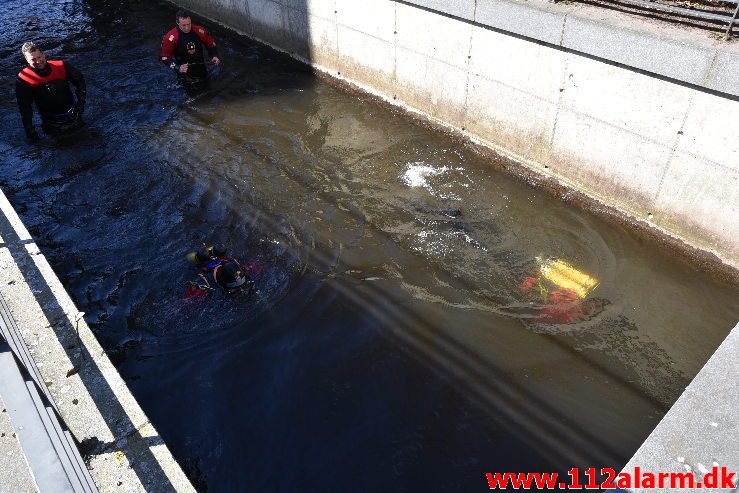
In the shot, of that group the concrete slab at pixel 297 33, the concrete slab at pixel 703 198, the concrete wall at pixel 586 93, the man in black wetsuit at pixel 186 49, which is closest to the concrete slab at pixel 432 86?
the concrete wall at pixel 586 93

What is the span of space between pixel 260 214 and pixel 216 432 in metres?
3.35

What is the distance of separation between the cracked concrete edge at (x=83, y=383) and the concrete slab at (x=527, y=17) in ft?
20.3

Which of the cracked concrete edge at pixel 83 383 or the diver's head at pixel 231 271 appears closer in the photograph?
the cracked concrete edge at pixel 83 383

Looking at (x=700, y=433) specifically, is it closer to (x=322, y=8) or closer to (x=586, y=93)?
(x=586, y=93)

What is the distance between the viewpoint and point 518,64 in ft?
24.8

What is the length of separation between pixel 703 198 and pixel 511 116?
2783 millimetres

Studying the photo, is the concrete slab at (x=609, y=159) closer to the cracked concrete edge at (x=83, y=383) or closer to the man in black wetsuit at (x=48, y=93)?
the cracked concrete edge at (x=83, y=383)

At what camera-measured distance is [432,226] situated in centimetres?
727

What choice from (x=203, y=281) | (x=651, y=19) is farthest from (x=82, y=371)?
(x=651, y=19)

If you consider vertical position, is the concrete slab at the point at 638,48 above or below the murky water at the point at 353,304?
above

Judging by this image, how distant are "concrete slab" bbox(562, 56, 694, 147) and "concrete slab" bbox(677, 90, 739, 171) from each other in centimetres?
11

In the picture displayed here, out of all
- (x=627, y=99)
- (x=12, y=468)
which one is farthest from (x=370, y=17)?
(x=12, y=468)

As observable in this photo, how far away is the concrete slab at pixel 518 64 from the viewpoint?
720 centimetres

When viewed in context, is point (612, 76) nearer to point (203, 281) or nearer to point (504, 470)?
point (504, 470)
